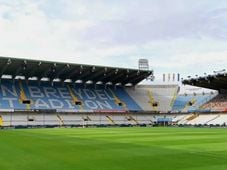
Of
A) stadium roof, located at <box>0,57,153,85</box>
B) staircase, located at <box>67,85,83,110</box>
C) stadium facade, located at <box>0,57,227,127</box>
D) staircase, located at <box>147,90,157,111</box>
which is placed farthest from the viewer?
staircase, located at <box>147,90,157,111</box>

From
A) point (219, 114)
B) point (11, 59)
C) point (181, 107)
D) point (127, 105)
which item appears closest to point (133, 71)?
point (127, 105)

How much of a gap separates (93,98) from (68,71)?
9.24 m

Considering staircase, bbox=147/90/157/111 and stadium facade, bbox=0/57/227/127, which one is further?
staircase, bbox=147/90/157/111

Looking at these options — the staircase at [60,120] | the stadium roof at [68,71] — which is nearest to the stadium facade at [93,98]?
the stadium roof at [68,71]

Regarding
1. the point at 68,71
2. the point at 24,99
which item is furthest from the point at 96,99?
the point at 24,99

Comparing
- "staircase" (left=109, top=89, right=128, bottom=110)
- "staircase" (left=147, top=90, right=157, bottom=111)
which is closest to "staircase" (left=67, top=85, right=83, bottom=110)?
"staircase" (left=109, top=89, right=128, bottom=110)

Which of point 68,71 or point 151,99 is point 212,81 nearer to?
point 151,99

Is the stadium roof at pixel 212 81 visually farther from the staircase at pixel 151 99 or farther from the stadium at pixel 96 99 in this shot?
the staircase at pixel 151 99

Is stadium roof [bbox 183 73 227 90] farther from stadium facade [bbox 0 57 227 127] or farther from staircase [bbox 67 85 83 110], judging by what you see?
staircase [bbox 67 85 83 110]

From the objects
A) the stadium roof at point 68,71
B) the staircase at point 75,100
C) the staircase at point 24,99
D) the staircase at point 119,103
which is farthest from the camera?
the staircase at point 119,103

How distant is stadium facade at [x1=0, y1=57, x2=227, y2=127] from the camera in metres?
73.2

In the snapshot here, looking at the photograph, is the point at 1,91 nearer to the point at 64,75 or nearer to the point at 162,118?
the point at 64,75

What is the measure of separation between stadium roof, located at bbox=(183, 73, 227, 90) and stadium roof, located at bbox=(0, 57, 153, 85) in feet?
35.2

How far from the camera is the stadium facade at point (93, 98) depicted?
240 ft
